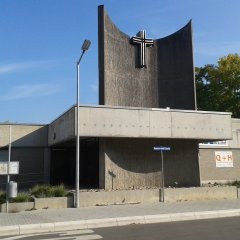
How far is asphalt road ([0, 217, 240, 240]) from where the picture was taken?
11539mm

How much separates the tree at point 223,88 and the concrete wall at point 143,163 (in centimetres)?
2432

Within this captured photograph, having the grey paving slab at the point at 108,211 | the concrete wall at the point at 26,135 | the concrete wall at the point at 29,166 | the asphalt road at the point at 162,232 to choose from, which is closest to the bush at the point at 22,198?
the grey paving slab at the point at 108,211

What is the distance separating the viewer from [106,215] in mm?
15992

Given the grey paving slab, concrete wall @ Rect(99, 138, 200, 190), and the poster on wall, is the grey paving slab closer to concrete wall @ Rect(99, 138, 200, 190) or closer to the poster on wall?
concrete wall @ Rect(99, 138, 200, 190)

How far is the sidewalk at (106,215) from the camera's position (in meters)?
13.8

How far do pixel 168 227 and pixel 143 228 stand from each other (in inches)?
32.3

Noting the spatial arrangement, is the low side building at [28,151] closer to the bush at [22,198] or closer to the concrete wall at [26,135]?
the concrete wall at [26,135]

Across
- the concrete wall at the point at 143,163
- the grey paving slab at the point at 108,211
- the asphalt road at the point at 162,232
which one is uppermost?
the concrete wall at the point at 143,163

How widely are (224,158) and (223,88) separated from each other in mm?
17293

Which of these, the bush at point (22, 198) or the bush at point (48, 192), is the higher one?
the bush at point (48, 192)

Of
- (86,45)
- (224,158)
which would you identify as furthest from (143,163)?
(224,158)

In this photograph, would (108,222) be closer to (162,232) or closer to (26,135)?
(162,232)

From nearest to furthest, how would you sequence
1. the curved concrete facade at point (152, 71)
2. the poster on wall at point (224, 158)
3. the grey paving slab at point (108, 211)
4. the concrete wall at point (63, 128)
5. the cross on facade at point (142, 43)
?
the grey paving slab at point (108, 211) < the concrete wall at point (63, 128) < the curved concrete facade at point (152, 71) < the cross on facade at point (142, 43) < the poster on wall at point (224, 158)

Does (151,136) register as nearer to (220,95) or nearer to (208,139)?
(208,139)
